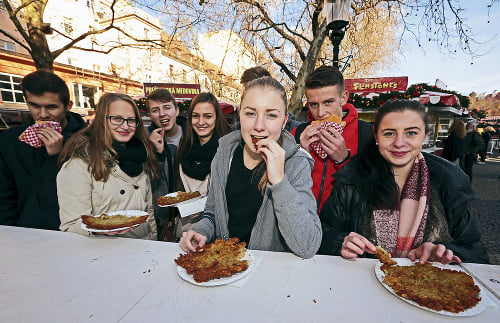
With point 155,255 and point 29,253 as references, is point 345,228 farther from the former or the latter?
point 29,253

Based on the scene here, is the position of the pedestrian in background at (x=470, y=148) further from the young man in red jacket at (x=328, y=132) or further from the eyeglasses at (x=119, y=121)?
the eyeglasses at (x=119, y=121)

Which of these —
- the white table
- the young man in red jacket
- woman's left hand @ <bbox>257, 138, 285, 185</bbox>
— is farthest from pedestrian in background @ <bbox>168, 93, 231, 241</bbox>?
woman's left hand @ <bbox>257, 138, 285, 185</bbox>

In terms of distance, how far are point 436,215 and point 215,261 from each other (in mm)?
1714

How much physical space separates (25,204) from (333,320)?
3.07 meters

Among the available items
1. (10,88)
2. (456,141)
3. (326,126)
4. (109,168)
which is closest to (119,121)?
(109,168)

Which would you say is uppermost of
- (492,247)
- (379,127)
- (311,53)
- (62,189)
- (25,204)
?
(311,53)

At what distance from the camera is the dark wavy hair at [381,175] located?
1786 millimetres

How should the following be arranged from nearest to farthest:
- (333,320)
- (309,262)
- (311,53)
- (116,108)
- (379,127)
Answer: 1. (333,320)
2. (309,262)
3. (379,127)
4. (116,108)
5. (311,53)

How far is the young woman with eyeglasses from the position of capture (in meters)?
1.95

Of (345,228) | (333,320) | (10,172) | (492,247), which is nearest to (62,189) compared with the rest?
(10,172)

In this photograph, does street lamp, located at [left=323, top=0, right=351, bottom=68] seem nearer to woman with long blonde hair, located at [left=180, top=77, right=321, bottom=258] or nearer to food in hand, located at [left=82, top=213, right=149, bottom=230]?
woman with long blonde hair, located at [left=180, top=77, right=321, bottom=258]

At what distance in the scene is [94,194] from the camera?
2064 millimetres

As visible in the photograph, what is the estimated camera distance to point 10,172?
7.72 feet

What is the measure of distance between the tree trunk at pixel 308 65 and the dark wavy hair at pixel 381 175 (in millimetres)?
5746
